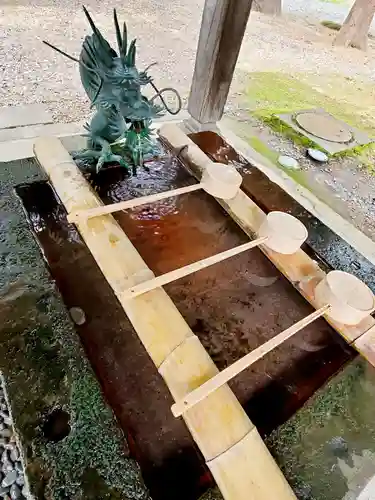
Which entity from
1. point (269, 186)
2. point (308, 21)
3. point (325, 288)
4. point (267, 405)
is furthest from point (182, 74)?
point (308, 21)

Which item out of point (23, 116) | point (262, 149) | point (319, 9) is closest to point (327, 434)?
point (262, 149)

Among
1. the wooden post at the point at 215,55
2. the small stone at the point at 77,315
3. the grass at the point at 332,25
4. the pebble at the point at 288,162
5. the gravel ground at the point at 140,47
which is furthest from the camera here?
the grass at the point at 332,25

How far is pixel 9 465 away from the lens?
127 cm

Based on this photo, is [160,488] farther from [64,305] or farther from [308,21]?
[308,21]

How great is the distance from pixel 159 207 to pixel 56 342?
1.06 m

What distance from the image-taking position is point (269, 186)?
2.72 m

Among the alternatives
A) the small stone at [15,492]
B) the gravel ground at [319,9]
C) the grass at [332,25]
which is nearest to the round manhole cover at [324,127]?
the small stone at [15,492]

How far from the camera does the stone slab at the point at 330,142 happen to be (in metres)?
3.78

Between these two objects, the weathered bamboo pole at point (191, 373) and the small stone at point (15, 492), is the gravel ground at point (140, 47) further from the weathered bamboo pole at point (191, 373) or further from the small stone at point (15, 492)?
the small stone at point (15, 492)

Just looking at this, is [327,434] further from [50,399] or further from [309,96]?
[309,96]

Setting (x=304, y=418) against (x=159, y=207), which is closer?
(x=304, y=418)

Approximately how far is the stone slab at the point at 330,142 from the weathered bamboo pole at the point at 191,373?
270 cm

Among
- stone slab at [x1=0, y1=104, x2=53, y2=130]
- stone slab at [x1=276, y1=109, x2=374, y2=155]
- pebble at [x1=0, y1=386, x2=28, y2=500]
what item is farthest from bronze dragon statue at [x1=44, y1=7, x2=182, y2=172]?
stone slab at [x1=276, y1=109, x2=374, y2=155]

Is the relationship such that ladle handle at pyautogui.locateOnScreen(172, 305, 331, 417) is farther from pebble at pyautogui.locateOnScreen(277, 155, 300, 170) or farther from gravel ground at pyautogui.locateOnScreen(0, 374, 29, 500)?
pebble at pyautogui.locateOnScreen(277, 155, 300, 170)
